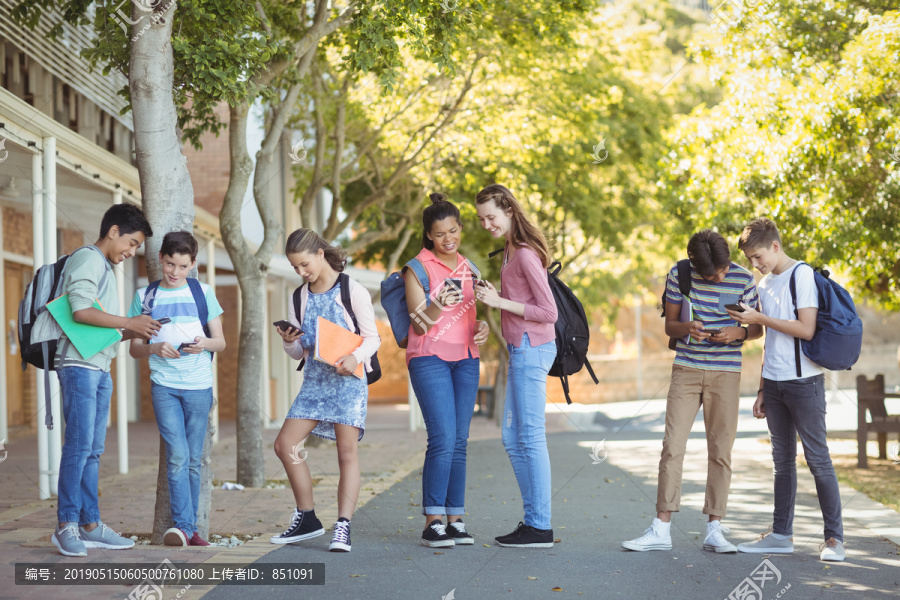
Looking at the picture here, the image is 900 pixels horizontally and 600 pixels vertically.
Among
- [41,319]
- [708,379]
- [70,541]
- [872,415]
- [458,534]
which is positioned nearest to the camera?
[70,541]

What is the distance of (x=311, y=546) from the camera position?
215 inches

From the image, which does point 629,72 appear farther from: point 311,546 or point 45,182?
point 311,546

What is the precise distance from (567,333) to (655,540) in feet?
4.22

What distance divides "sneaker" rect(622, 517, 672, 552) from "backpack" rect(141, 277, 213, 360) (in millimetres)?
2722

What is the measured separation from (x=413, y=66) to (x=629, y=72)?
8.46 meters

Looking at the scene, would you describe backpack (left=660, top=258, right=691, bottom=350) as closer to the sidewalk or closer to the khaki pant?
the khaki pant

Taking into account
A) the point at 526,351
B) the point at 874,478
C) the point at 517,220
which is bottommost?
the point at 874,478

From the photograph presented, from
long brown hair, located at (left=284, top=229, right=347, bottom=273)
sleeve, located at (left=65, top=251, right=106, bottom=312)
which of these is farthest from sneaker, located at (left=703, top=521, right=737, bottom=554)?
sleeve, located at (left=65, top=251, right=106, bottom=312)

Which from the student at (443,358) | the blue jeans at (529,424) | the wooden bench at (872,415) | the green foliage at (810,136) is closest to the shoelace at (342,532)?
the student at (443,358)

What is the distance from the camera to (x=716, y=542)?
5430mm

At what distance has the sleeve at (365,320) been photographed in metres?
5.32

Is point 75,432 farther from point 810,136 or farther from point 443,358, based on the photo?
point 810,136

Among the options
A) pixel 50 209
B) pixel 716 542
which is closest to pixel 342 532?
pixel 716 542

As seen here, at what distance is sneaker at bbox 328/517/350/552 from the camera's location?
5223 mm
